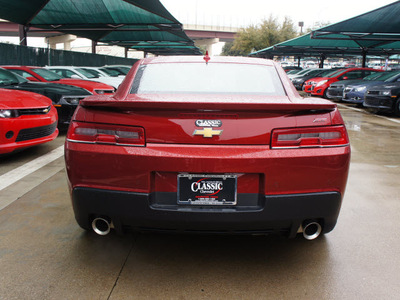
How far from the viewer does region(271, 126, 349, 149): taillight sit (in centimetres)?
235

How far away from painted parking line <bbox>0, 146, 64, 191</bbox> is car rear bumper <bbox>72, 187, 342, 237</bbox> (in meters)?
2.53

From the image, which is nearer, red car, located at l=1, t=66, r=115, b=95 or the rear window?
the rear window

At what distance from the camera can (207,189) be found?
2.34 metres

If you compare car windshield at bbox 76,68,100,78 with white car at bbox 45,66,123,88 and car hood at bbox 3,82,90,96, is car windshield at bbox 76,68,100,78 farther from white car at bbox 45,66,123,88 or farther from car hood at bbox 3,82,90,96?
car hood at bbox 3,82,90,96

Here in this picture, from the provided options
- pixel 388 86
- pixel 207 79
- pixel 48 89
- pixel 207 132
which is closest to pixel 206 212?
pixel 207 132

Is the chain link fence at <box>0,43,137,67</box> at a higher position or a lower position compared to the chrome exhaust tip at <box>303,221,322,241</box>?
higher

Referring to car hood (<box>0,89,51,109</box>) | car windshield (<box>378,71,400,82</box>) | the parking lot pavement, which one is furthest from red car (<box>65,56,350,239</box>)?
car windshield (<box>378,71,400,82</box>)

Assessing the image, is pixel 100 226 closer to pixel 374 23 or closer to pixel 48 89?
pixel 48 89

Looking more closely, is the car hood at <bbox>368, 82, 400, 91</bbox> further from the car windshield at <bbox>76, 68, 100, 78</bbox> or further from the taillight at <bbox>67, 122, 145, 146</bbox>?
the taillight at <bbox>67, 122, 145, 146</bbox>

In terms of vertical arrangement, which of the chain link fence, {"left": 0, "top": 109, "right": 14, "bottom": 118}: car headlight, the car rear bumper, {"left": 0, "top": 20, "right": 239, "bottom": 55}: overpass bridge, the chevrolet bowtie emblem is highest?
{"left": 0, "top": 20, "right": 239, "bottom": 55}: overpass bridge

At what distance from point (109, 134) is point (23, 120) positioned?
11.9 feet

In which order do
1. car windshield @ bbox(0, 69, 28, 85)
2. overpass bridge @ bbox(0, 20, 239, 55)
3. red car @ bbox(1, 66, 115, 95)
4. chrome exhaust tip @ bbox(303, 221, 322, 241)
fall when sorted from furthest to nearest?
overpass bridge @ bbox(0, 20, 239, 55) → red car @ bbox(1, 66, 115, 95) → car windshield @ bbox(0, 69, 28, 85) → chrome exhaust tip @ bbox(303, 221, 322, 241)

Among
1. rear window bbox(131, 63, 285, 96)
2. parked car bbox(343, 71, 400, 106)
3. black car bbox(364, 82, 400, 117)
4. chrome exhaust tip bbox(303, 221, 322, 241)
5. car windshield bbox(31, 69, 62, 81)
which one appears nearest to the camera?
chrome exhaust tip bbox(303, 221, 322, 241)

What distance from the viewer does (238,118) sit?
235 cm
